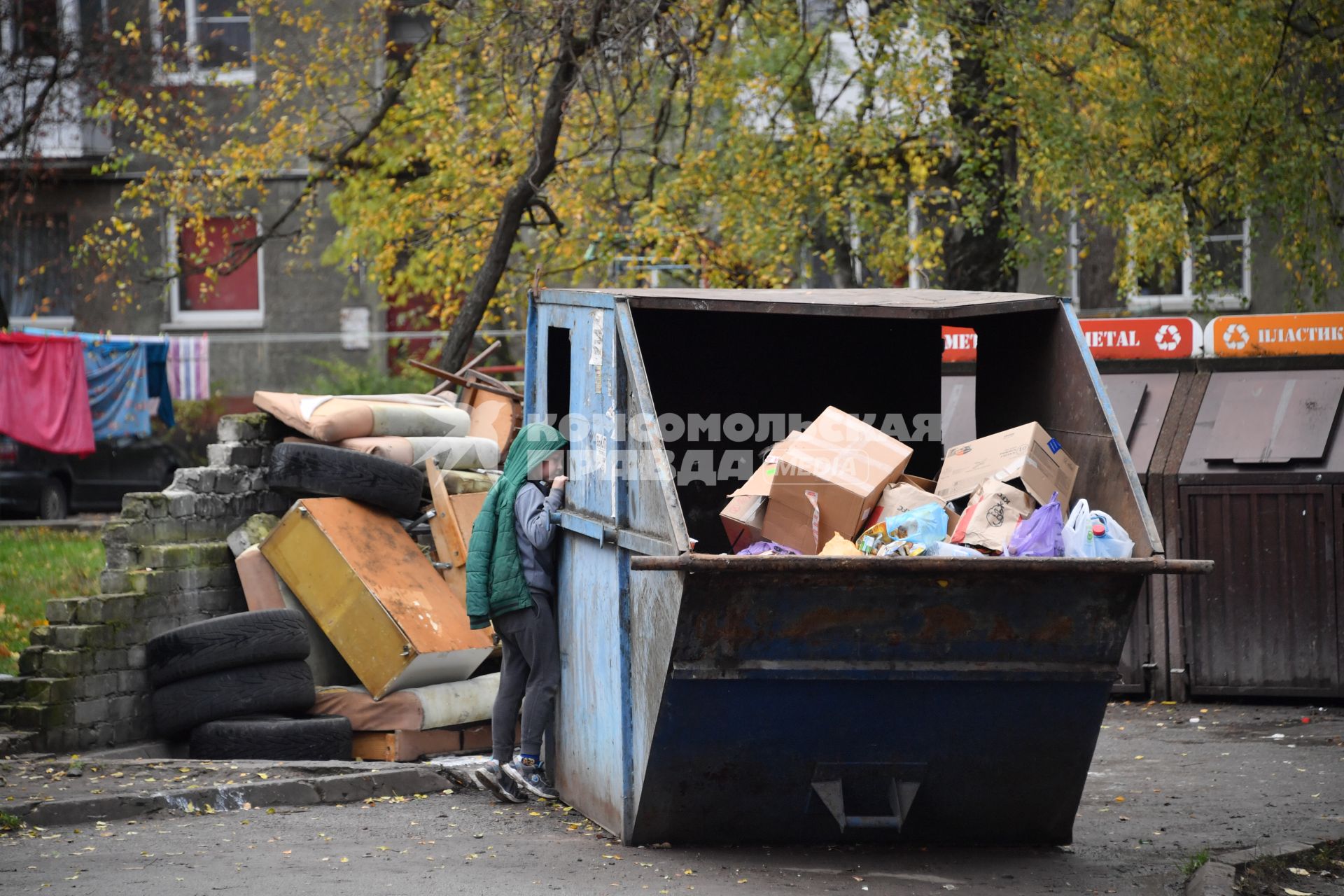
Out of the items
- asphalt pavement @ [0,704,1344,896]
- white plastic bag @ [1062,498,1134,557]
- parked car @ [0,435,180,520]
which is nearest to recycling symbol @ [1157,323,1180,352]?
asphalt pavement @ [0,704,1344,896]

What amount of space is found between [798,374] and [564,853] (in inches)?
114

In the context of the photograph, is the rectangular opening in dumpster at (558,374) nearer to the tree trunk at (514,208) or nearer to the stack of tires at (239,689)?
the stack of tires at (239,689)

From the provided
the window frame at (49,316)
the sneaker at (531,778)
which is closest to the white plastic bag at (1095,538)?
the sneaker at (531,778)

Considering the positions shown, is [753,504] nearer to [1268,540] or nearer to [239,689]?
[239,689]

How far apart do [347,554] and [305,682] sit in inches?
27.6

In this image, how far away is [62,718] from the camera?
666 cm

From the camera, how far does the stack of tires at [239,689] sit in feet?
22.5

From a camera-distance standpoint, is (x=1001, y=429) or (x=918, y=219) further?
(x=918, y=219)

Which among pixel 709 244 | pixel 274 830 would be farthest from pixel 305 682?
pixel 709 244

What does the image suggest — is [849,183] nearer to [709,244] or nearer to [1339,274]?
[709,244]

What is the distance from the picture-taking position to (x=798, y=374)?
23.7ft

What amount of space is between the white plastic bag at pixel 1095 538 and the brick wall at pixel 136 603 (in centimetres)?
455

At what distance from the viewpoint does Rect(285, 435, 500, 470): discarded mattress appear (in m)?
8.02

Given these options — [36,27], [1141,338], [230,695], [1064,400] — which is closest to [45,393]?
[36,27]
